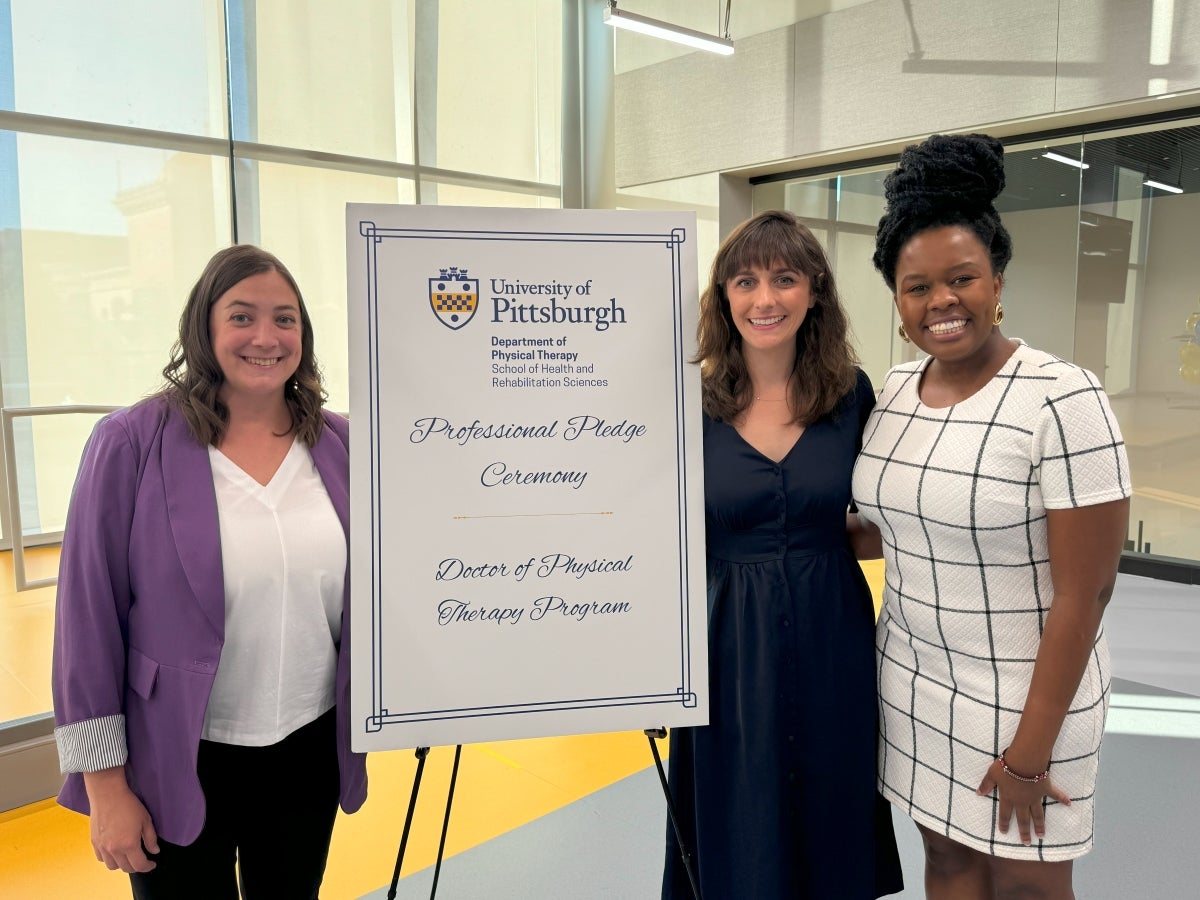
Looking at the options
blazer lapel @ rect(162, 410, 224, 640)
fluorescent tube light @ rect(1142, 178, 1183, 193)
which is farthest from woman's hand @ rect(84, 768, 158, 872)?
fluorescent tube light @ rect(1142, 178, 1183, 193)

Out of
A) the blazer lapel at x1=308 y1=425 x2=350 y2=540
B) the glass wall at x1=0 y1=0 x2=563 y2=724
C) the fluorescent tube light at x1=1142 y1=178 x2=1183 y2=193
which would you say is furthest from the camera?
the fluorescent tube light at x1=1142 y1=178 x2=1183 y2=193

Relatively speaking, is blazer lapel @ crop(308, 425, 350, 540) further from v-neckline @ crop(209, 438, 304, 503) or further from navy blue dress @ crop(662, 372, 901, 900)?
navy blue dress @ crop(662, 372, 901, 900)

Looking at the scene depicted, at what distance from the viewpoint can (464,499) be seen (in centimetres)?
155

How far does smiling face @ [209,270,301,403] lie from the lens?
4.95 ft

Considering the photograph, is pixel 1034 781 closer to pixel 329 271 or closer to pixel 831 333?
pixel 831 333

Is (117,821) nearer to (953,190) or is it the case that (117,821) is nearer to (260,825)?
(260,825)

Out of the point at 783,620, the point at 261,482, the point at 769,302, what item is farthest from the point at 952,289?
the point at 261,482

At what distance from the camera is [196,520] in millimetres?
1449

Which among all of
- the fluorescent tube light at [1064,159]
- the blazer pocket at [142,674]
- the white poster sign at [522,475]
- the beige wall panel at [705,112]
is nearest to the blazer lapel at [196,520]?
the blazer pocket at [142,674]

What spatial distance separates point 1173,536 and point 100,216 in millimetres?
6707

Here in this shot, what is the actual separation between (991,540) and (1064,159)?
486 cm

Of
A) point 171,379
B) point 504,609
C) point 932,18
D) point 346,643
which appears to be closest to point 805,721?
point 504,609

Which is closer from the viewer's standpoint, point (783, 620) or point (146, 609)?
point (146, 609)

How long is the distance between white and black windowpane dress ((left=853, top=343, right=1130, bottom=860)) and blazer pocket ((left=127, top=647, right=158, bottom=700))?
1340 mm
